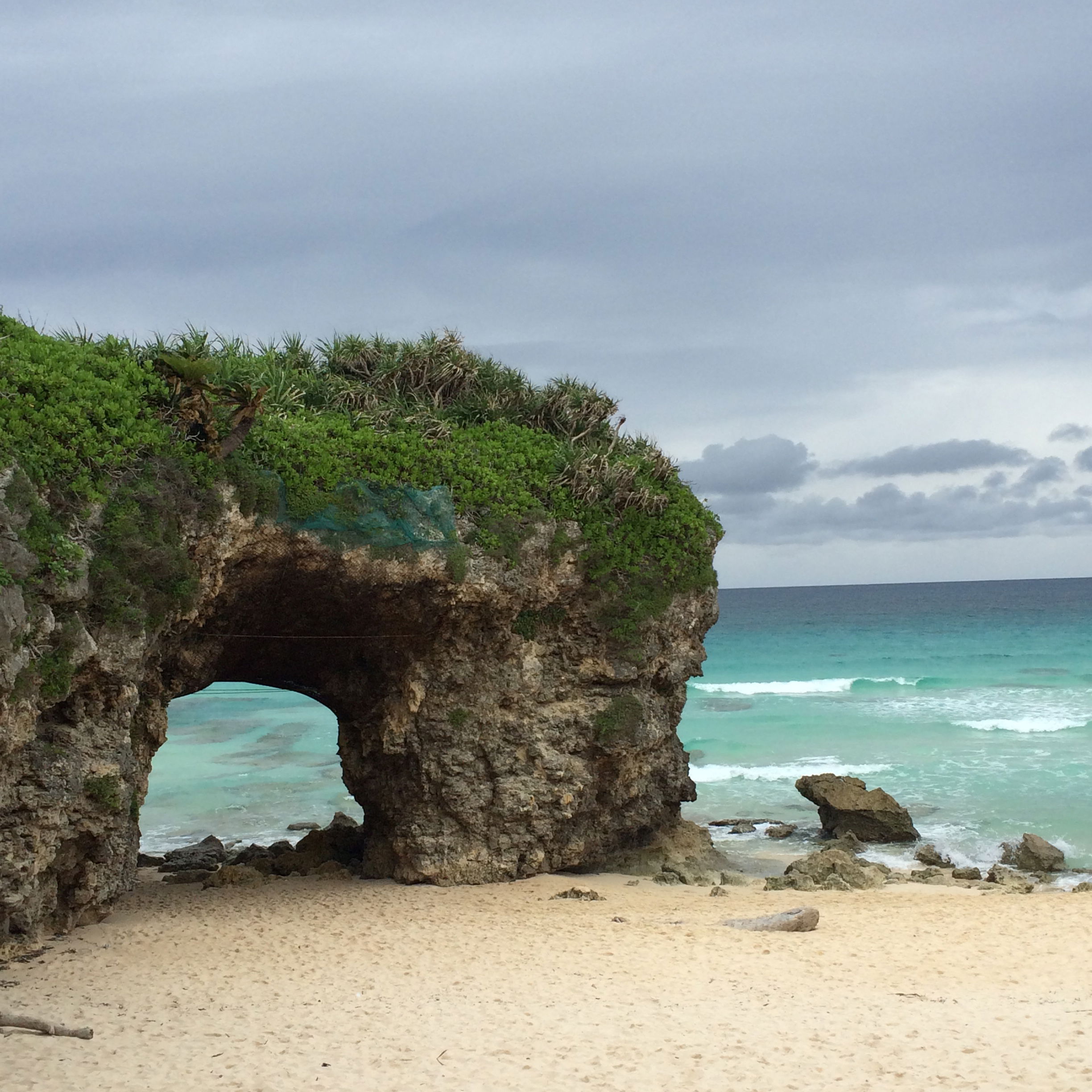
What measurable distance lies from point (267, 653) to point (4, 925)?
21.4 ft

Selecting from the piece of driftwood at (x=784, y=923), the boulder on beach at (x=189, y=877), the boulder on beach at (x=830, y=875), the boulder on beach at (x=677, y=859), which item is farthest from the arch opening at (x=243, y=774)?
the piece of driftwood at (x=784, y=923)

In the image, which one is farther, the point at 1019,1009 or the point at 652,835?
the point at 652,835

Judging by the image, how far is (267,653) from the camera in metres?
17.5

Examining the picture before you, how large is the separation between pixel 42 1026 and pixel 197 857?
1039 cm

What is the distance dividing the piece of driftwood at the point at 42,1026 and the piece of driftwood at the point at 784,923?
758 cm

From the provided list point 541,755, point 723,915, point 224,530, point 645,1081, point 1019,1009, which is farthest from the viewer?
point 541,755

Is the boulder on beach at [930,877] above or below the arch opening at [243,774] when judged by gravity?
below

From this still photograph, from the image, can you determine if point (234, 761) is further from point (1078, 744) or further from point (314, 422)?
point (1078, 744)

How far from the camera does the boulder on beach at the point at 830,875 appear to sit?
649 inches

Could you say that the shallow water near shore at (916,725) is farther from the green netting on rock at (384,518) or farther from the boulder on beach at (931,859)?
the green netting on rock at (384,518)

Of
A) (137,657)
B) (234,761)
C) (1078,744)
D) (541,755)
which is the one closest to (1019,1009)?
(541,755)

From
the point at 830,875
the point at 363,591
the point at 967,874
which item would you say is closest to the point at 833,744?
the point at 967,874

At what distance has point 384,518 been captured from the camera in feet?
48.2

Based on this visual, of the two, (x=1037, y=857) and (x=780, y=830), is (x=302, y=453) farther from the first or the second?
(x=1037, y=857)
